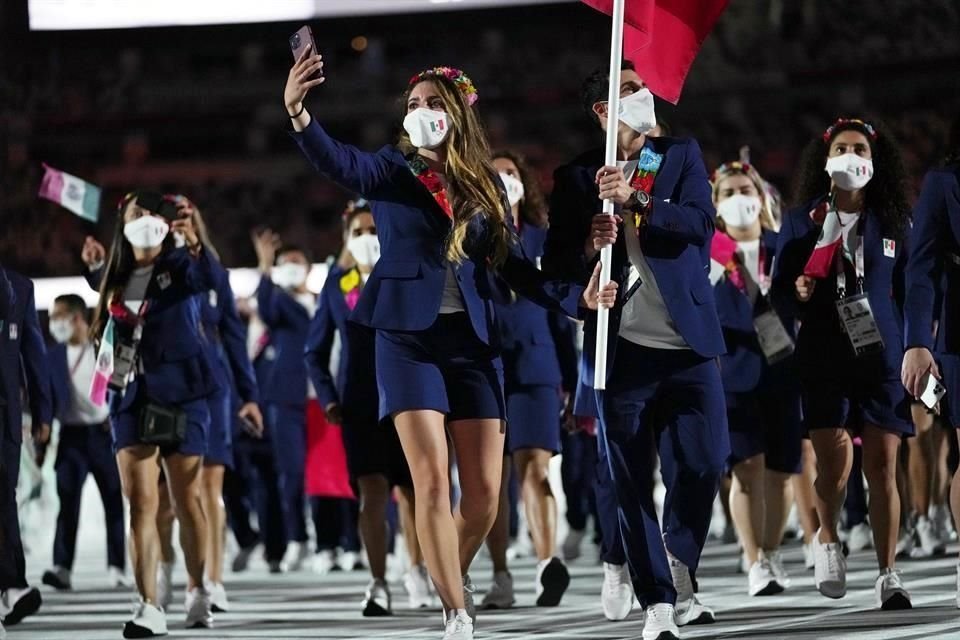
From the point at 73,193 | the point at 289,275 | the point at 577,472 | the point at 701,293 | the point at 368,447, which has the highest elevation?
the point at 73,193

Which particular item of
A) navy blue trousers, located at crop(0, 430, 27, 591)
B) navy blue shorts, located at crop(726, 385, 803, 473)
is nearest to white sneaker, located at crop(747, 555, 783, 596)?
navy blue shorts, located at crop(726, 385, 803, 473)

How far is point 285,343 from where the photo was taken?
460 inches

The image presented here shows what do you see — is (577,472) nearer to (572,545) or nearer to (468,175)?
(572,545)

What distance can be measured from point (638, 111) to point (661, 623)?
1.79m

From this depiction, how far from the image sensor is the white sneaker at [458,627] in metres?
5.55

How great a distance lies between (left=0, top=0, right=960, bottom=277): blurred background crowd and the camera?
2417 cm

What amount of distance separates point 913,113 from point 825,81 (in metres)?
1.72

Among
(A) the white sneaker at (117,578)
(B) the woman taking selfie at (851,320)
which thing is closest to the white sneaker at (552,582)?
(B) the woman taking selfie at (851,320)

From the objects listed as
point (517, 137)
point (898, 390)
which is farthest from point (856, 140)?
point (517, 137)

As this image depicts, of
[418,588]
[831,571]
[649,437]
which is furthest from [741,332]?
[649,437]

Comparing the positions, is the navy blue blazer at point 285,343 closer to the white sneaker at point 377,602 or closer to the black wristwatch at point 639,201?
the white sneaker at point 377,602

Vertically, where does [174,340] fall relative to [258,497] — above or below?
above

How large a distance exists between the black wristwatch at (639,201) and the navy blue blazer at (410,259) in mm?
390

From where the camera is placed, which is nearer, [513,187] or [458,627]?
[458,627]
